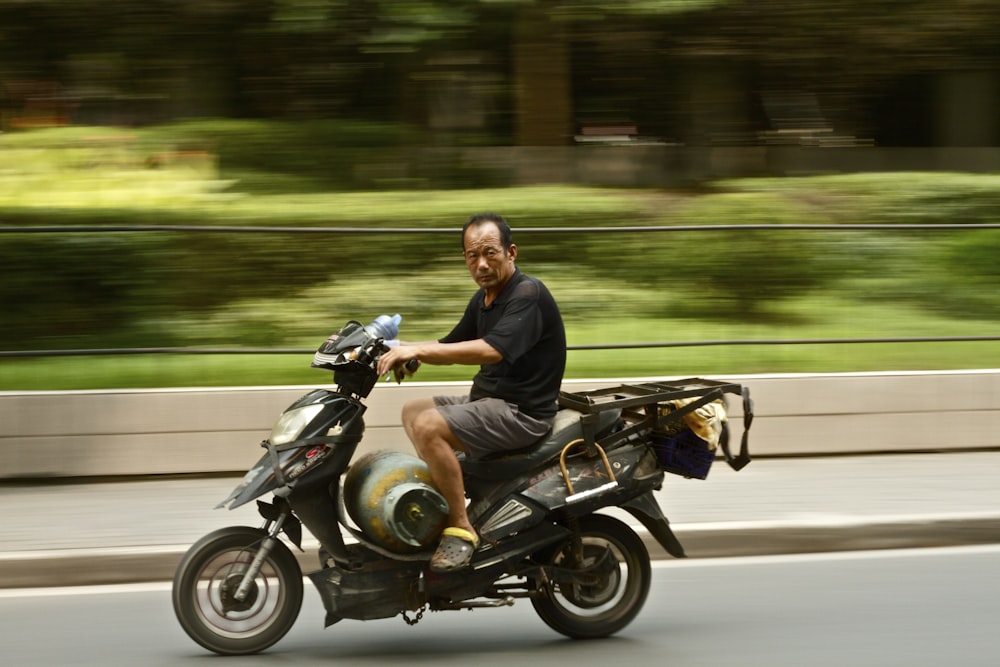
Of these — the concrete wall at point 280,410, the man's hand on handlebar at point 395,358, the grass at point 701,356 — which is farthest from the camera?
the grass at point 701,356

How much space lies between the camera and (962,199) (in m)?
10.7

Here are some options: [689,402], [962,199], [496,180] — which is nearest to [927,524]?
[689,402]

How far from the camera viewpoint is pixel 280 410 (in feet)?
27.1

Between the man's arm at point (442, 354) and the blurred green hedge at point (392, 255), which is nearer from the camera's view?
the man's arm at point (442, 354)

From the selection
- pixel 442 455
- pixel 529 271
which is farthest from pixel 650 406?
pixel 529 271

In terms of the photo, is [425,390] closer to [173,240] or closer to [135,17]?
[173,240]

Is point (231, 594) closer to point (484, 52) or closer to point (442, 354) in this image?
point (442, 354)

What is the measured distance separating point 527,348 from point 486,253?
0.41 metres

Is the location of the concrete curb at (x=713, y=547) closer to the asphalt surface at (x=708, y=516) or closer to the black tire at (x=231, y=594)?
the asphalt surface at (x=708, y=516)

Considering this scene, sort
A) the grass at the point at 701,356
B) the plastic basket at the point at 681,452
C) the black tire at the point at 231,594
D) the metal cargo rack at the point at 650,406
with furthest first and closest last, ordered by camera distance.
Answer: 1. the grass at the point at 701,356
2. the plastic basket at the point at 681,452
3. the metal cargo rack at the point at 650,406
4. the black tire at the point at 231,594

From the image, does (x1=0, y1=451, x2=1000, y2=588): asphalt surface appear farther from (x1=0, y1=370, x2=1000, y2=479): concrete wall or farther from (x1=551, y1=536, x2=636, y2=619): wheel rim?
(x1=551, y1=536, x2=636, y2=619): wheel rim

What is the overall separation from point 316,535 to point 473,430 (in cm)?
75

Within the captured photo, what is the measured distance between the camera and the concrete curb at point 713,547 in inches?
246

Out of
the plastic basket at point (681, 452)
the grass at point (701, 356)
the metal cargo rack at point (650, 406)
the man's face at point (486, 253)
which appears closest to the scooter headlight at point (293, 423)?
the man's face at point (486, 253)
